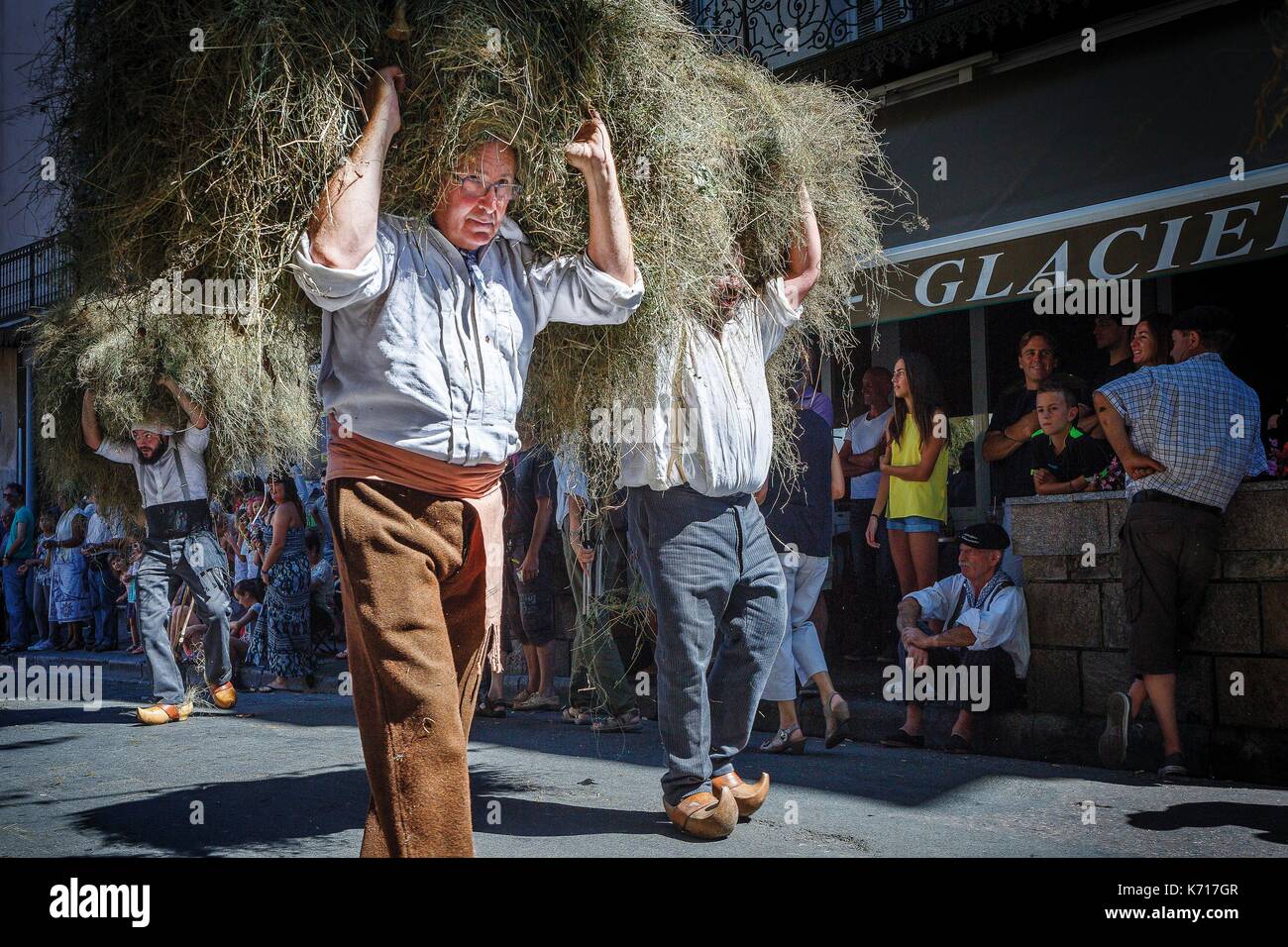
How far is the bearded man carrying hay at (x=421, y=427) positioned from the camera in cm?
289

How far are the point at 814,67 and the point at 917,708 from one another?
6.34m

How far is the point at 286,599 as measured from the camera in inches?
410

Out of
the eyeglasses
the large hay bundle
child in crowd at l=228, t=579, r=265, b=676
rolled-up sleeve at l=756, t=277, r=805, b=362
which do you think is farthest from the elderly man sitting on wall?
child in crowd at l=228, t=579, r=265, b=676

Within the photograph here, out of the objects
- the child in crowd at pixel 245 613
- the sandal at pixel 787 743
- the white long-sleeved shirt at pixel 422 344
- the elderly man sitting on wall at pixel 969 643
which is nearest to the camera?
the white long-sleeved shirt at pixel 422 344

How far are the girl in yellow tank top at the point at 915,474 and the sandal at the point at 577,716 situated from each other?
2.32m

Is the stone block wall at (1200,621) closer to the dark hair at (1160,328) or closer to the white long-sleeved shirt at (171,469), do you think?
the dark hair at (1160,328)

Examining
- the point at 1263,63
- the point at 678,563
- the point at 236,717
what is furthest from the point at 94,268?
the point at 1263,63

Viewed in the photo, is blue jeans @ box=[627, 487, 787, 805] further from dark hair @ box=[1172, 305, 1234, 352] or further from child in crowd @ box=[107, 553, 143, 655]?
child in crowd @ box=[107, 553, 143, 655]

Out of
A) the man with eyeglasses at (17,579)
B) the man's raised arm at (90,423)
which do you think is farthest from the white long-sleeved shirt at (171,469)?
the man with eyeglasses at (17,579)

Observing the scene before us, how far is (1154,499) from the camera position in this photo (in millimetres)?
5977

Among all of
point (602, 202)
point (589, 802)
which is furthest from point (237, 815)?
point (602, 202)

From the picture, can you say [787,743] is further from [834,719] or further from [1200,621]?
[1200,621]

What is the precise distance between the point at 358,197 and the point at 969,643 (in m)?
4.80

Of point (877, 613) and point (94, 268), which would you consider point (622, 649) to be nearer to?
point (877, 613)
